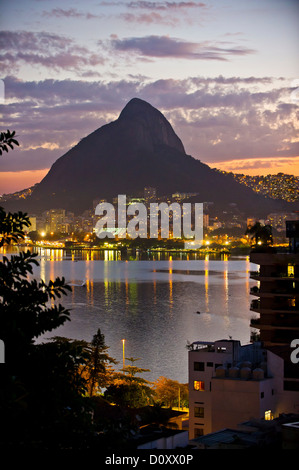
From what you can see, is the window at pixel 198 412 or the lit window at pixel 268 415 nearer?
the lit window at pixel 268 415

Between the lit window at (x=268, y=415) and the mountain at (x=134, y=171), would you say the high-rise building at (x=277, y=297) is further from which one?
the mountain at (x=134, y=171)

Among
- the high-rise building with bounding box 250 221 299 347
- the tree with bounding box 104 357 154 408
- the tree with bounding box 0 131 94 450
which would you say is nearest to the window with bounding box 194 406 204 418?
the tree with bounding box 104 357 154 408

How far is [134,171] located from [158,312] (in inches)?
3211

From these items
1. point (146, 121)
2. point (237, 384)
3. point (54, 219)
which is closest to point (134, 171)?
point (146, 121)

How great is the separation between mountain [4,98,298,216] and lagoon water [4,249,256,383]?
6031 centimetres

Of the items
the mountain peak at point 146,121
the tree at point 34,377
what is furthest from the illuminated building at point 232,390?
the mountain peak at point 146,121

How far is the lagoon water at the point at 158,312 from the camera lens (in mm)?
17984

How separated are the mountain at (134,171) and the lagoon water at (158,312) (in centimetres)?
6031

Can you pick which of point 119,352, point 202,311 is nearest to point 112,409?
point 119,352

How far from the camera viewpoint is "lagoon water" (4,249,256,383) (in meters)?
18.0

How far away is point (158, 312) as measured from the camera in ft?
87.8

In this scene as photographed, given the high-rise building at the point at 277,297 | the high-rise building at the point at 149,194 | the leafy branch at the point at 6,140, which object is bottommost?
the high-rise building at the point at 277,297

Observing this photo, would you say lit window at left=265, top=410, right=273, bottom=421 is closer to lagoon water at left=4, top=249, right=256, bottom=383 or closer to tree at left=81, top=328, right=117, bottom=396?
tree at left=81, top=328, right=117, bottom=396
